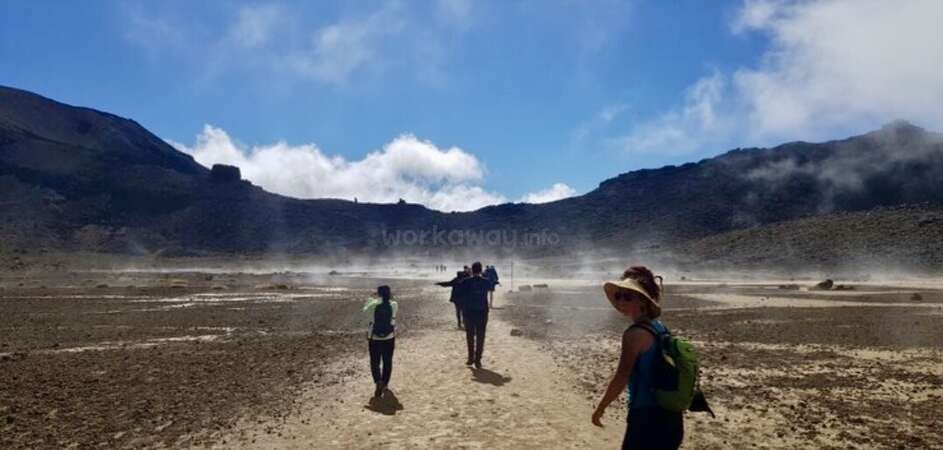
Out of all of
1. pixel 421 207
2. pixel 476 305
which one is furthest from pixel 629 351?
pixel 421 207

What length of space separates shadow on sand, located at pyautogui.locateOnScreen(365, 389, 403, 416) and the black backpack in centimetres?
101

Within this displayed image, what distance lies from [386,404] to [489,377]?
2.63 metres

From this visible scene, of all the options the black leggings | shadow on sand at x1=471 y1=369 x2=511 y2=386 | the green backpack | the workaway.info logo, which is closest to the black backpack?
shadow on sand at x1=471 y1=369 x2=511 y2=386

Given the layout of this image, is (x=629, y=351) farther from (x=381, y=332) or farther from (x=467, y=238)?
(x=467, y=238)

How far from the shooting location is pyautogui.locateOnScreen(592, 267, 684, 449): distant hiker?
387 cm

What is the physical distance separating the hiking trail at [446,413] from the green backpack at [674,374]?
12.7ft

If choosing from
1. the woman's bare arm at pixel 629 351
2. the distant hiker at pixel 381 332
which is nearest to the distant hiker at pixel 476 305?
the distant hiker at pixel 381 332

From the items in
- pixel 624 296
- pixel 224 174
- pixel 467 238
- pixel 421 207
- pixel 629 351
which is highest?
pixel 224 174

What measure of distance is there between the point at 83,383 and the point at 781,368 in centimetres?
1362

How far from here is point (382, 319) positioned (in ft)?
31.7

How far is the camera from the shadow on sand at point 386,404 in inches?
350

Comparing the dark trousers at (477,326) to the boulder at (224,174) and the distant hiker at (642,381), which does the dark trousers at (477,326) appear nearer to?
the distant hiker at (642,381)

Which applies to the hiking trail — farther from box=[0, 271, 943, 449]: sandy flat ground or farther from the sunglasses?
the sunglasses

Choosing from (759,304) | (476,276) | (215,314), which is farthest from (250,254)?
(476,276)
